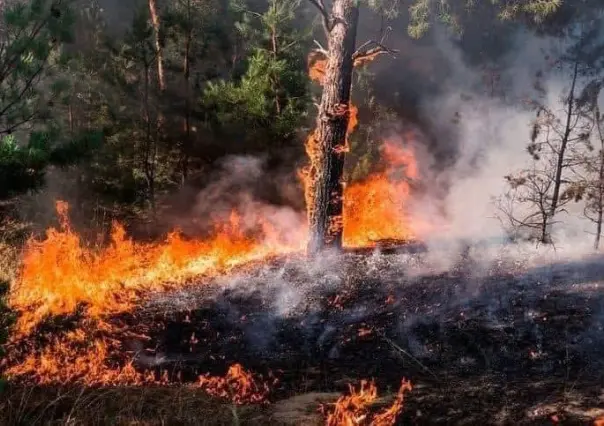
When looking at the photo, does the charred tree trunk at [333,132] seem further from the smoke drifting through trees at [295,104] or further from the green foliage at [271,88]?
the green foliage at [271,88]

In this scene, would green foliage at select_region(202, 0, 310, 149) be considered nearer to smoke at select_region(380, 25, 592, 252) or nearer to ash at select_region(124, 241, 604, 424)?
smoke at select_region(380, 25, 592, 252)

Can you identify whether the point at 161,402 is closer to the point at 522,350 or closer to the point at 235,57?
the point at 522,350

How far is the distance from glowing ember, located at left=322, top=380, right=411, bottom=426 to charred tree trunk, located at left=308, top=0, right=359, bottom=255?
17.3 feet

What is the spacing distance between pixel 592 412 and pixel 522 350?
1943 millimetres

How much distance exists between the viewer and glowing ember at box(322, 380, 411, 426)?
4945mm

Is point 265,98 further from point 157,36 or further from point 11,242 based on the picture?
point 11,242

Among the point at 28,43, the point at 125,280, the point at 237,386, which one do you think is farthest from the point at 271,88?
the point at 237,386

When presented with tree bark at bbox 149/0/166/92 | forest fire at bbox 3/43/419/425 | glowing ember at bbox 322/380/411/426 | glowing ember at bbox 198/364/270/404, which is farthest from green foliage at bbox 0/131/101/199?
tree bark at bbox 149/0/166/92

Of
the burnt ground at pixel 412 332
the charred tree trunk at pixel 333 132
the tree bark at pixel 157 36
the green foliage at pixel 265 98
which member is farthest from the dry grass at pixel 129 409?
the tree bark at pixel 157 36

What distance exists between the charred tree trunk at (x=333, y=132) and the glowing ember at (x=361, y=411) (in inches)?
208

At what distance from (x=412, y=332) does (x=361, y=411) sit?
95.8 inches

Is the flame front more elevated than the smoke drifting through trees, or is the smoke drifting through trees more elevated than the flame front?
the smoke drifting through trees

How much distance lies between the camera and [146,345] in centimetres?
806

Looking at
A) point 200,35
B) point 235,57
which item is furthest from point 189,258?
point 235,57
